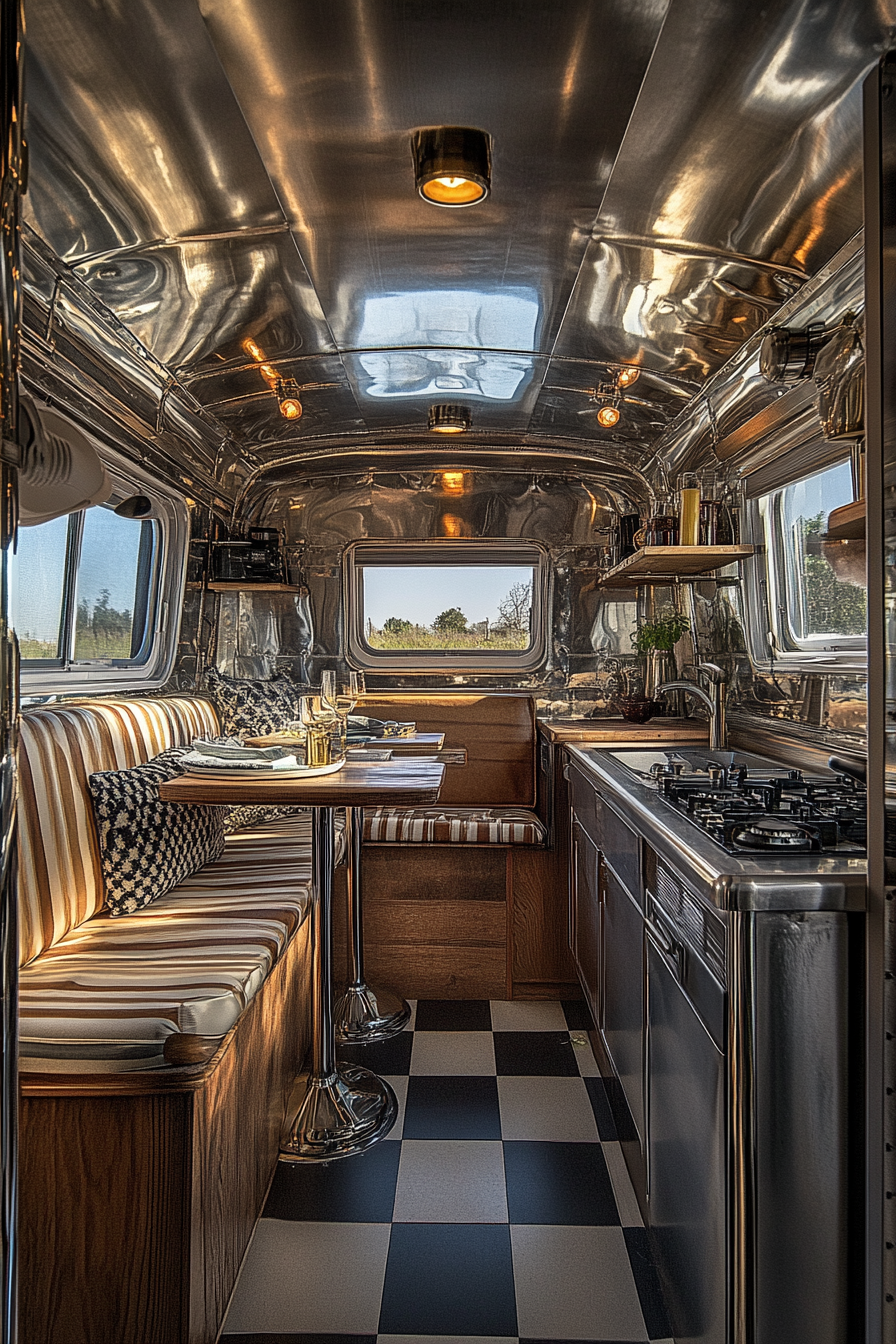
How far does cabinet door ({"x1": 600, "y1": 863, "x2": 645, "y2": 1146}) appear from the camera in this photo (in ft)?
6.91

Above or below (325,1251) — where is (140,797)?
above

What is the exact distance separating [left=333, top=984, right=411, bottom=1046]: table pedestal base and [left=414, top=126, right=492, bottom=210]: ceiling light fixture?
269 cm

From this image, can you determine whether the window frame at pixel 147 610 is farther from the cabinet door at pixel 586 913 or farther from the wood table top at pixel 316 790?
the cabinet door at pixel 586 913

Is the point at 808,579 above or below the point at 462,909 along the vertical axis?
above

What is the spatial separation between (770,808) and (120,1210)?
1.49 m

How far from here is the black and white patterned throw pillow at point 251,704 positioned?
4152 millimetres

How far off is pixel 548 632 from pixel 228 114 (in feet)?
11.0

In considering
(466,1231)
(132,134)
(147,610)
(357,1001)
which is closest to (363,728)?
(357,1001)

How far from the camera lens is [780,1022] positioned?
134 cm

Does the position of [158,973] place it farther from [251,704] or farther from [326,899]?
[251,704]

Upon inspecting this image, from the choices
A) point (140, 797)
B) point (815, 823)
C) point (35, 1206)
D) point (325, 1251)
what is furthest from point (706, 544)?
point (35, 1206)

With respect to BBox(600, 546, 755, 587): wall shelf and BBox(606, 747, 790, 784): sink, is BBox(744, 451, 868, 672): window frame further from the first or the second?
BBox(606, 747, 790, 784): sink

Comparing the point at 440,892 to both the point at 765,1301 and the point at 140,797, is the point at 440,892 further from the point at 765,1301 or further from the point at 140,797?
the point at 765,1301

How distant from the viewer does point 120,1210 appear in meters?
1.71
